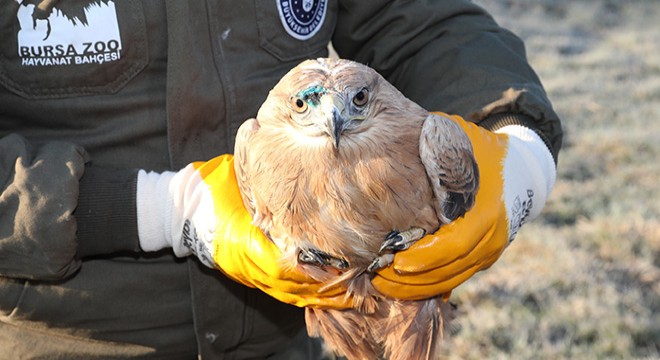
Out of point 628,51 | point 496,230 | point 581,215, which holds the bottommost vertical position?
point 628,51

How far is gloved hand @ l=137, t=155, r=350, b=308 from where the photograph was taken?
7.38ft

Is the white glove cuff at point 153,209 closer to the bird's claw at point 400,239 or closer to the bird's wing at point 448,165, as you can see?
the bird's claw at point 400,239

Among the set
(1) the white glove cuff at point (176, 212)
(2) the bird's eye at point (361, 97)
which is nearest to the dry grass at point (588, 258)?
(1) the white glove cuff at point (176, 212)

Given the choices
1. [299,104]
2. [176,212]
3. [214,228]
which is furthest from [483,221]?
[176,212]

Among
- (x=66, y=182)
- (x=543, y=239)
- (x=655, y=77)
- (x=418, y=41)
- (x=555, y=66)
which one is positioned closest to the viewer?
(x=66, y=182)

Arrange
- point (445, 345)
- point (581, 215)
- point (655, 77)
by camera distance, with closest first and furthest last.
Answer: point (445, 345)
point (581, 215)
point (655, 77)

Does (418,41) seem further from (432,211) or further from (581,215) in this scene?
(581,215)

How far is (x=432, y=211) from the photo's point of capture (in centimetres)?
224

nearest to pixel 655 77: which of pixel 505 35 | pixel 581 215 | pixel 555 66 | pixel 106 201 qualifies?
pixel 555 66

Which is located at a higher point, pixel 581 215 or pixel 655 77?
pixel 581 215

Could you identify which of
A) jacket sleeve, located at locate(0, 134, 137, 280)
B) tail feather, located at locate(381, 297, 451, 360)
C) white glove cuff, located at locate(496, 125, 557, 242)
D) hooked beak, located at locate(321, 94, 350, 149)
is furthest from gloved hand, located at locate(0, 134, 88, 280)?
white glove cuff, located at locate(496, 125, 557, 242)

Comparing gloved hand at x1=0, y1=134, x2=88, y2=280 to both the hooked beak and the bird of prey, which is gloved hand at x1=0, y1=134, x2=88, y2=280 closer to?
the bird of prey

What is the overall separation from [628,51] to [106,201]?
884 cm

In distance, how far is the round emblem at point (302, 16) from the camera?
2455mm
